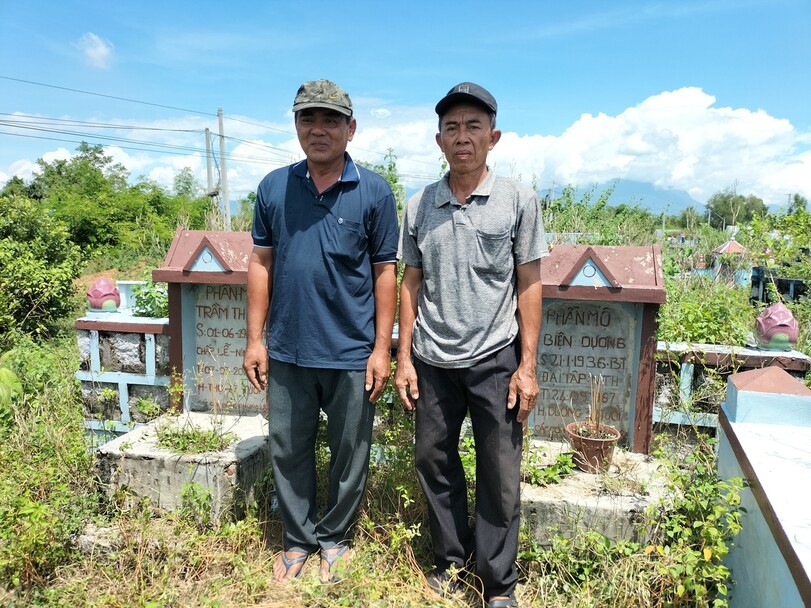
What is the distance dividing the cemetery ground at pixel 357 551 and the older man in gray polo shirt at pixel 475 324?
0.32m

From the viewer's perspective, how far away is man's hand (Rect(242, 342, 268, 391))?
279cm

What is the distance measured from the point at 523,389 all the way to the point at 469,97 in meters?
1.16

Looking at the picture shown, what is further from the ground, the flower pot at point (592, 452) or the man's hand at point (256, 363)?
the man's hand at point (256, 363)

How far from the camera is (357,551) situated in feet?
9.39

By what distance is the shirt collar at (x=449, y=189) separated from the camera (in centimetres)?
244

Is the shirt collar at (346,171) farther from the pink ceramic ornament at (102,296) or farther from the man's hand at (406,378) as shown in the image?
the pink ceramic ornament at (102,296)

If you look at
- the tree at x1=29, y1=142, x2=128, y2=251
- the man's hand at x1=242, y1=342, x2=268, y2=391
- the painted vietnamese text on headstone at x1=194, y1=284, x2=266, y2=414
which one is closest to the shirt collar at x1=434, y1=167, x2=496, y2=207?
the man's hand at x1=242, y1=342, x2=268, y2=391

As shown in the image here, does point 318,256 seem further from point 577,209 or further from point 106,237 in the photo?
point 106,237

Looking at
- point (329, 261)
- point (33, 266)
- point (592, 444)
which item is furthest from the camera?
point (33, 266)

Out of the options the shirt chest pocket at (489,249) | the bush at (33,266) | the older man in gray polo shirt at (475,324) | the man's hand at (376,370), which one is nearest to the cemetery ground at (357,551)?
the older man in gray polo shirt at (475,324)

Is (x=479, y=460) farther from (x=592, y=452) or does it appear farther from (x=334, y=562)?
(x=592, y=452)

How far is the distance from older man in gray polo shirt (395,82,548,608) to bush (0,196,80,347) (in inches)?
255

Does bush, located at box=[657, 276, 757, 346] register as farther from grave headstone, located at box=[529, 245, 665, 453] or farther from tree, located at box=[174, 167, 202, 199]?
tree, located at box=[174, 167, 202, 199]

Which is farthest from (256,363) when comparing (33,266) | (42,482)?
(33,266)
